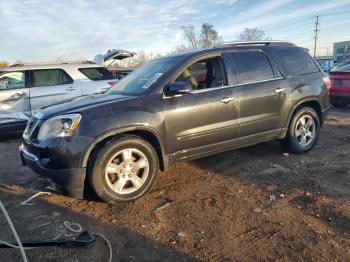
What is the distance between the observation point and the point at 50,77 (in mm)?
7602

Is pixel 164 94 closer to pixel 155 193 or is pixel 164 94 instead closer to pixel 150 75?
pixel 150 75

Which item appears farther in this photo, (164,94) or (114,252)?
(164,94)

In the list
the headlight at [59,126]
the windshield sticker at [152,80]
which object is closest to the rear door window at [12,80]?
the headlight at [59,126]

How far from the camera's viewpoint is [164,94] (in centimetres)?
402

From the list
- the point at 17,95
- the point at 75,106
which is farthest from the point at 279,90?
the point at 17,95

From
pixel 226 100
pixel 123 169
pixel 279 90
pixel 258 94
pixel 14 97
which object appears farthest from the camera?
pixel 14 97

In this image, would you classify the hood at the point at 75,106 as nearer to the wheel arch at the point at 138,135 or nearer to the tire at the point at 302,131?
the wheel arch at the point at 138,135

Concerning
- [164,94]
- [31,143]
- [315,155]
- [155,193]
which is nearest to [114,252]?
[155,193]

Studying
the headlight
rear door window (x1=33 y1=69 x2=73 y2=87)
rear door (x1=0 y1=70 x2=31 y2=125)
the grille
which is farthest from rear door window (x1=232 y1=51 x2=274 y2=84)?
rear door (x1=0 y1=70 x2=31 y2=125)

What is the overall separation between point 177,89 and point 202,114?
1.77 ft

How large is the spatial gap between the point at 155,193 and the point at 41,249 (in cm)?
157

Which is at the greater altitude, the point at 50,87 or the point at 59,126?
the point at 50,87

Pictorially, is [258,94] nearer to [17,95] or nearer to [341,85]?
[17,95]

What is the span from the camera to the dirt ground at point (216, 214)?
9.20 ft
